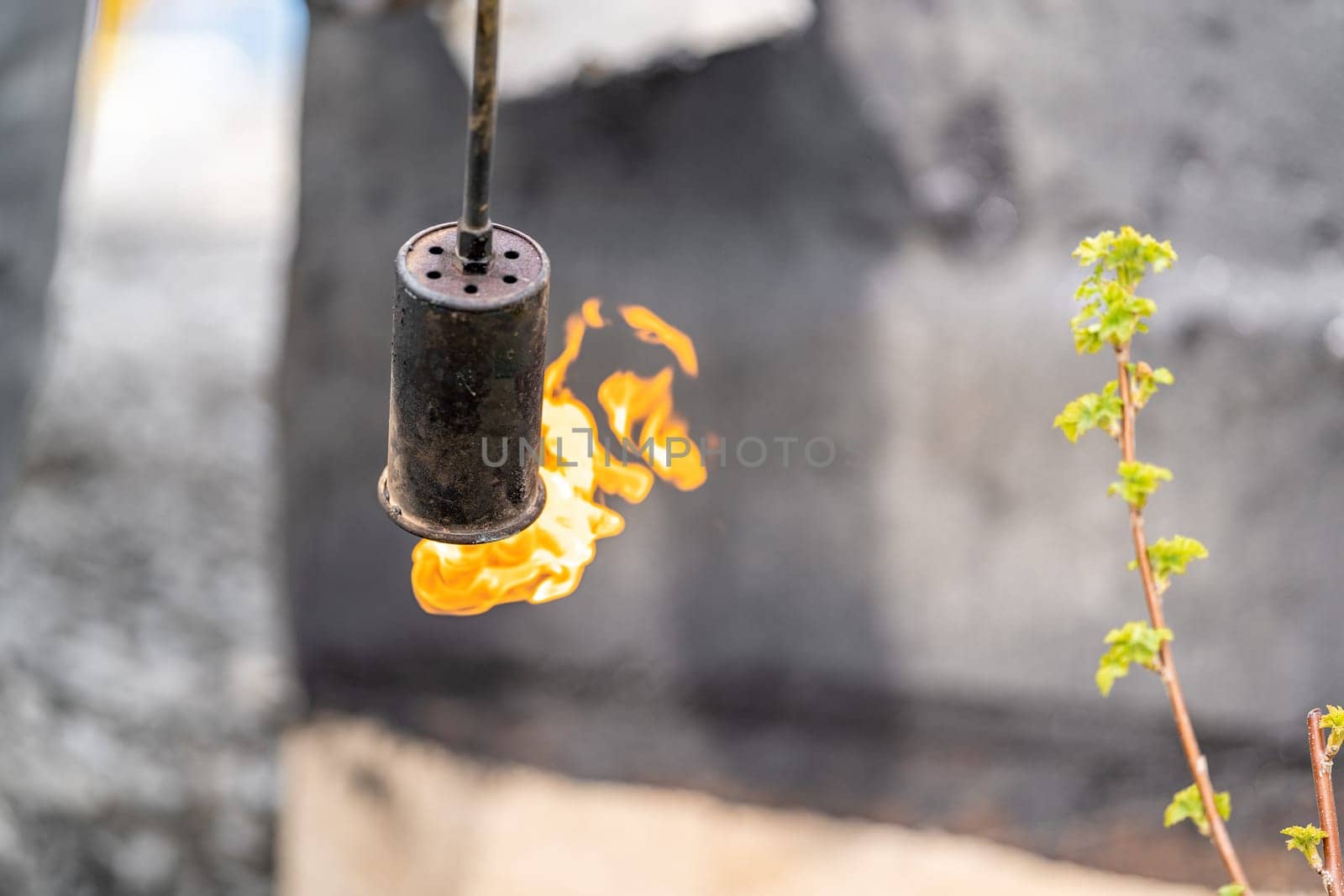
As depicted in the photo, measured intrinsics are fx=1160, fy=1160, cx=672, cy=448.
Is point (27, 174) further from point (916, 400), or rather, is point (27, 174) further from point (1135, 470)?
point (1135, 470)

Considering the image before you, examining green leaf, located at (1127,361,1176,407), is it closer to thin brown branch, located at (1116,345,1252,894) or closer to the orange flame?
thin brown branch, located at (1116,345,1252,894)

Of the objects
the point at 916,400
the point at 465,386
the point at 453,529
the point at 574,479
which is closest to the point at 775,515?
the point at 916,400

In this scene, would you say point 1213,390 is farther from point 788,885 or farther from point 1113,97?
point 788,885

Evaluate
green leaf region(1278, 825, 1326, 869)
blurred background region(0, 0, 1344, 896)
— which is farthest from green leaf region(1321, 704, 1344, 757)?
blurred background region(0, 0, 1344, 896)

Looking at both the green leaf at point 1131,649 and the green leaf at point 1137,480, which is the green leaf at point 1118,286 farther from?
the green leaf at point 1131,649

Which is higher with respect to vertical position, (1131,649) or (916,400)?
(916,400)

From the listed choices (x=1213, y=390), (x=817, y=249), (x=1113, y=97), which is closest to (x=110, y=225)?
(x=817, y=249)

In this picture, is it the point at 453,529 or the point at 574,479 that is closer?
the point at 453,529

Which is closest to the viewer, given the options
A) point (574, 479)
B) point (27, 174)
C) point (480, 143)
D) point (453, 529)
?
point (480, 143)
